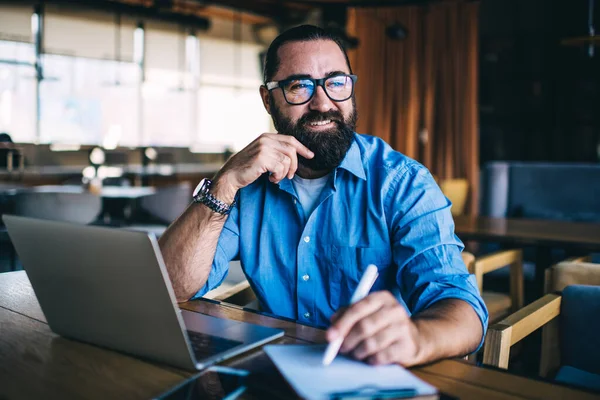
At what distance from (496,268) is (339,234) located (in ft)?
4.63

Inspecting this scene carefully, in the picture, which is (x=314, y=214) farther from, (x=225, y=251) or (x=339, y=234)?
(x=225, y=251)

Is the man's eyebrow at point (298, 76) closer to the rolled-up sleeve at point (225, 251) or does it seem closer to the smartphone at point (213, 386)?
the rolled-up sleeve at point (225, 251)

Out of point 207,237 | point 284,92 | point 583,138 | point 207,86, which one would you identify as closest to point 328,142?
point 284,92

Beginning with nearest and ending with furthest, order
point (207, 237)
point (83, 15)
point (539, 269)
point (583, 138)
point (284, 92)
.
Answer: point (207, 237), point (284, 92), point (539, 269), point (583, 138), point (83, 15)

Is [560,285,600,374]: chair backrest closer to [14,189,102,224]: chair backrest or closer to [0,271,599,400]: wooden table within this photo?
[0,271,599,400]: wooden table

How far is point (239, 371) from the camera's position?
0.89 meters

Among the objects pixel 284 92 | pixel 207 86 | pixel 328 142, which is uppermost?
pixel 207 86

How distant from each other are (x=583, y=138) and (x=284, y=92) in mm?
6718

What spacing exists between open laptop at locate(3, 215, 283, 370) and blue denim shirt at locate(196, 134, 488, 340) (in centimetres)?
43

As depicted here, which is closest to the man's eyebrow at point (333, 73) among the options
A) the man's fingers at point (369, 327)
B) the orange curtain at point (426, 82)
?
the man's fingers at point (369, 327)

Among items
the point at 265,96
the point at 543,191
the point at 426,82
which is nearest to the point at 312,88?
the point at 265,96

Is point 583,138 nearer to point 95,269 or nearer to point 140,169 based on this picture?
point 140,169

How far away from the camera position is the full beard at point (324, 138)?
1.53 meters

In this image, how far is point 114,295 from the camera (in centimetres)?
89
